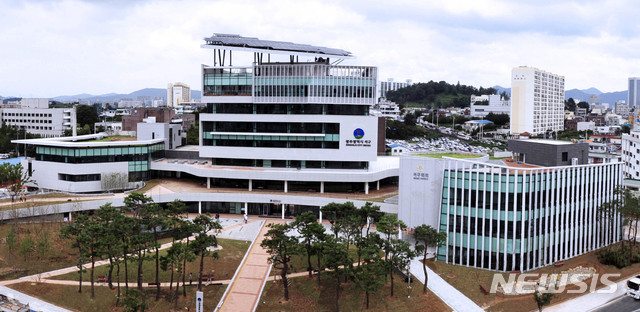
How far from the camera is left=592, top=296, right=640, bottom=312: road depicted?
32.0 m

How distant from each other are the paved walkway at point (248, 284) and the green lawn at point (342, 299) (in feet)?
2.31

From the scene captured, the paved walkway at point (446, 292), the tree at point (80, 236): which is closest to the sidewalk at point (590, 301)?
the paved walkway at point (446, 292)

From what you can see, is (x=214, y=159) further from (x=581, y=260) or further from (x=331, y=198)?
(x=581, y=260)

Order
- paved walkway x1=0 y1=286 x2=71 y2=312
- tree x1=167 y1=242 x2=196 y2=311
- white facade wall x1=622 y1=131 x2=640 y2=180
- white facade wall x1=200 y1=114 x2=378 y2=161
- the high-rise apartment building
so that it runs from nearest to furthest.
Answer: tree x1=167 y1=242 x2=196 y2=311
paved walkway x1=0 y1=286 x2=71 y2=312
white facade wall x1=200 y1=114 x2=378 y2=161
white facade wall x1=622 y1=131 x2=640 y2=180
the high-rise apartment building

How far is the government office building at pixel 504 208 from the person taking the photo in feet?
124

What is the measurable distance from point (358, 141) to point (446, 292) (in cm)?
2399

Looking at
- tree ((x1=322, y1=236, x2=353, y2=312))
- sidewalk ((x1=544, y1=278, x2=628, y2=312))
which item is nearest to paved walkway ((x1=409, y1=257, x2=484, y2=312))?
sidewalk ((x1=544, y1=278, x2=628, y2=312))

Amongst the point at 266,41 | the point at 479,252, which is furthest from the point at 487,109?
the point at 479,252

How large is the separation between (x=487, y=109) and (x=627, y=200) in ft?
505

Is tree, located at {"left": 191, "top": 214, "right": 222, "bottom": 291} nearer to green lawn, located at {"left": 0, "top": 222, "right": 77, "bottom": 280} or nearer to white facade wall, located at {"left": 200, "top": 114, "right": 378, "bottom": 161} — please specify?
green lawn, located at {"left": 0, "top": 222, "right": 77, "bottom": 280}

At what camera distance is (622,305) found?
107ft

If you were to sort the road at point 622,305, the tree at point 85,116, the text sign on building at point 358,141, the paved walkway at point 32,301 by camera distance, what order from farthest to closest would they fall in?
the tree at point 85,116 < the text sign on building at point 358,141 < the road at point 622,305 < the paved walkway at point 32,301

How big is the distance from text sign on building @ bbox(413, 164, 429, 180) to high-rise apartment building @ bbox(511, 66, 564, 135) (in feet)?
373

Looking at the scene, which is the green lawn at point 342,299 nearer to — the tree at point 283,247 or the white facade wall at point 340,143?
the tree at point 283,247
